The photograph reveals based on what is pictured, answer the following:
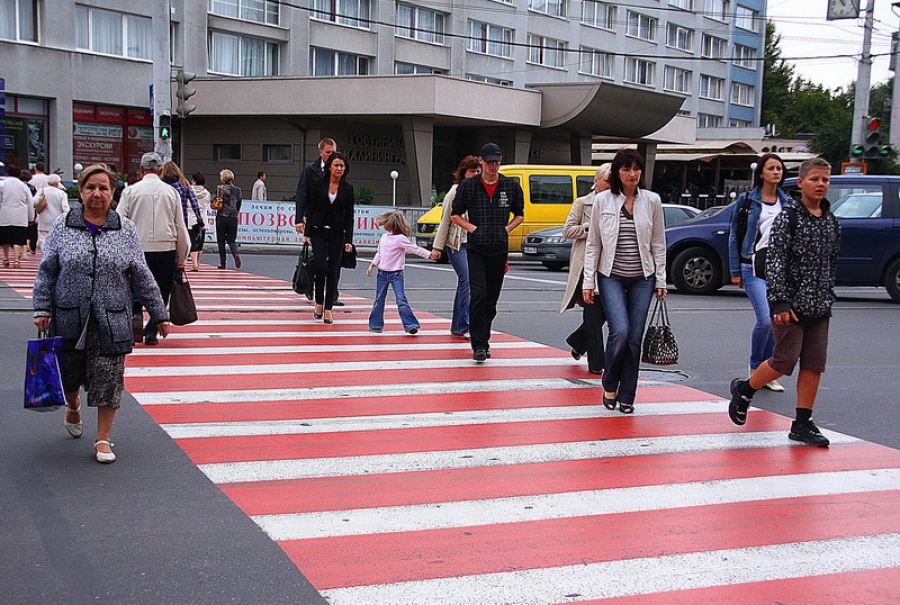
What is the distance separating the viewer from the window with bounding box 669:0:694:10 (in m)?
57.8

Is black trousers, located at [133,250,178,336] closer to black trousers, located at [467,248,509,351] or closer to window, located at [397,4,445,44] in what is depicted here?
black trousers, located at [467,248,509,351]

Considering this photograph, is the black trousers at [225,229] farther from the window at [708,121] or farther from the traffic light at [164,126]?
the window at [708,121]

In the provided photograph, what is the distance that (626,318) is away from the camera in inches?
271

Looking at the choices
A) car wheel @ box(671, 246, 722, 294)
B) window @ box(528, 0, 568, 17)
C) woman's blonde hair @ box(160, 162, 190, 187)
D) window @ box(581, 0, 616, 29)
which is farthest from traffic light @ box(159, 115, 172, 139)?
window @ box(581, 0, 616, 29)

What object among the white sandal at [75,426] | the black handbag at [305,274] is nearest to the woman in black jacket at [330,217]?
the black handbag at [305,274]

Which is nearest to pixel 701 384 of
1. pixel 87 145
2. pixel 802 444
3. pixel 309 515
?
pixel 802 444

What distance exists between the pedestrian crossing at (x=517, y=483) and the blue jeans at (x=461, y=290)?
1334 mm

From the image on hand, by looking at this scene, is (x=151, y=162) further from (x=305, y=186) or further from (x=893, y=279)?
(x=893, y=279)

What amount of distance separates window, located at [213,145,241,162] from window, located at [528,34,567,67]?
54.4 feet

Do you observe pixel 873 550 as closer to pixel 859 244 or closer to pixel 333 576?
pixel 333 576

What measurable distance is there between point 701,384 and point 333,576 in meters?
5.17

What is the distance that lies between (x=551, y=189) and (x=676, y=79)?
40.3 m

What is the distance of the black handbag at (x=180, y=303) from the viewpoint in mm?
8867

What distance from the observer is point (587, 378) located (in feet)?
27.8
